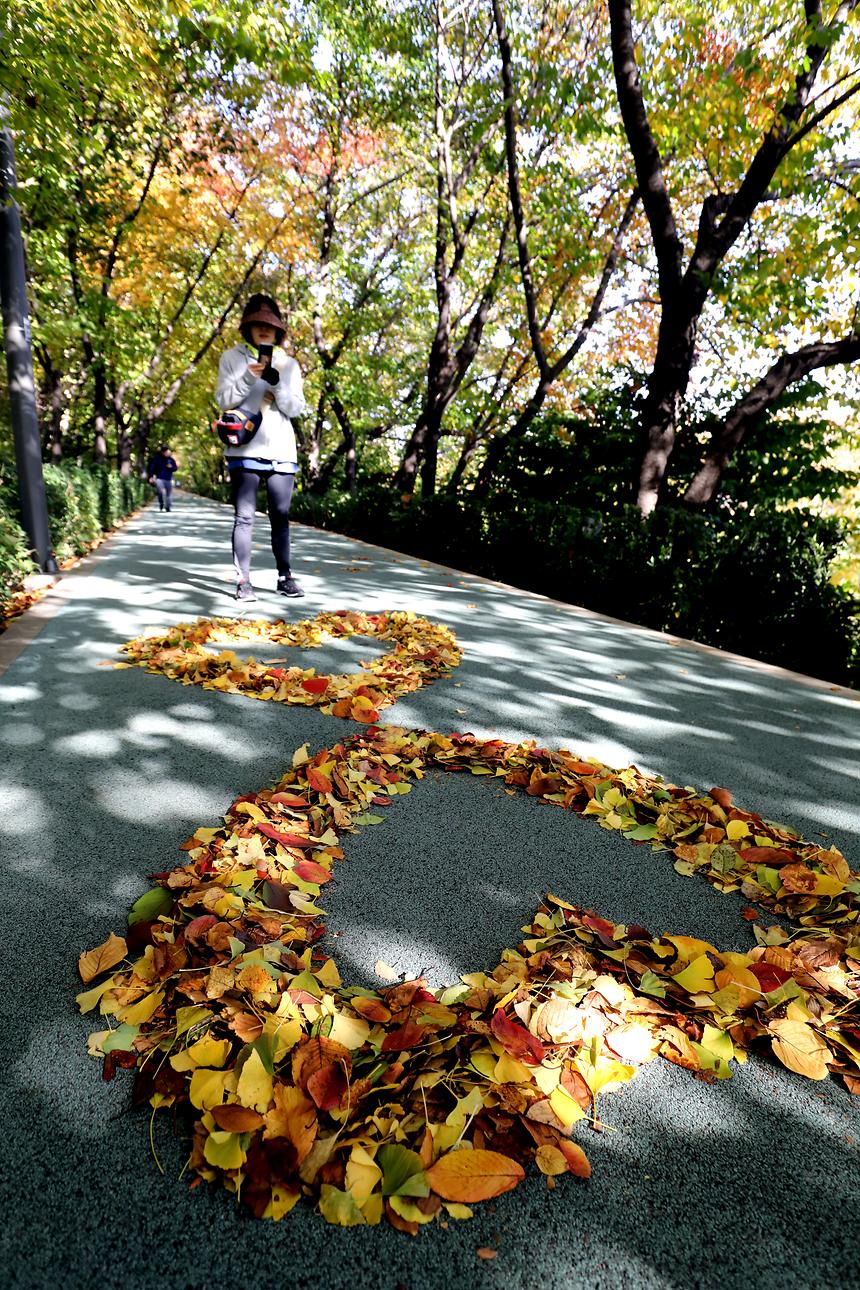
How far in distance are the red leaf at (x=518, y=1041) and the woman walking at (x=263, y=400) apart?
14.1 ft

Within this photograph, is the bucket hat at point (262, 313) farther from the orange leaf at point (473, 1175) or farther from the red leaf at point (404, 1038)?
the orange leaf at point (473, 1175)

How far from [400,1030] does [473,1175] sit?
295 mm

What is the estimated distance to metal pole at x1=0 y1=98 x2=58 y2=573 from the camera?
17.4 feet

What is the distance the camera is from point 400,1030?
1340mm

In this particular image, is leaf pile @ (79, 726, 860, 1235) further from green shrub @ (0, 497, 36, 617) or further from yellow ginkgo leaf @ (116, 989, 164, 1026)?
green shrub @ (0, 497, 36, 617)

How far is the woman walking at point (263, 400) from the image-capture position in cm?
488

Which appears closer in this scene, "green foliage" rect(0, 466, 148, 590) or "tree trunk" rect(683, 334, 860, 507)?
"green foliage" rect(0, 466, 148, 590)

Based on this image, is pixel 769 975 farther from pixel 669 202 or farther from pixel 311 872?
pixel 669 202

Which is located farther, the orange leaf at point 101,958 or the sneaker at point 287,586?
the sneaker at point 287,586

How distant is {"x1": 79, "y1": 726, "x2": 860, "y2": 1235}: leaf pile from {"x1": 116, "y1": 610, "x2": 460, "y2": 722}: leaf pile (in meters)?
1.48

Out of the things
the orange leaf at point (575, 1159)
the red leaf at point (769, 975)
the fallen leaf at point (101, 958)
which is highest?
the red leaf at point (769, 975)

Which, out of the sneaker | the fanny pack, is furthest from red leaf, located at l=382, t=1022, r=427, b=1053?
the sneaker

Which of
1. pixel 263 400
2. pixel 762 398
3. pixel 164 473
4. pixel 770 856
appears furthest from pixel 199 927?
pixel 164 473

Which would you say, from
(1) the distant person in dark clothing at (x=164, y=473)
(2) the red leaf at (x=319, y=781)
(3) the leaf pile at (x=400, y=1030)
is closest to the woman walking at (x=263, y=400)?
(2) the red leaf at (x=319, y=781)
